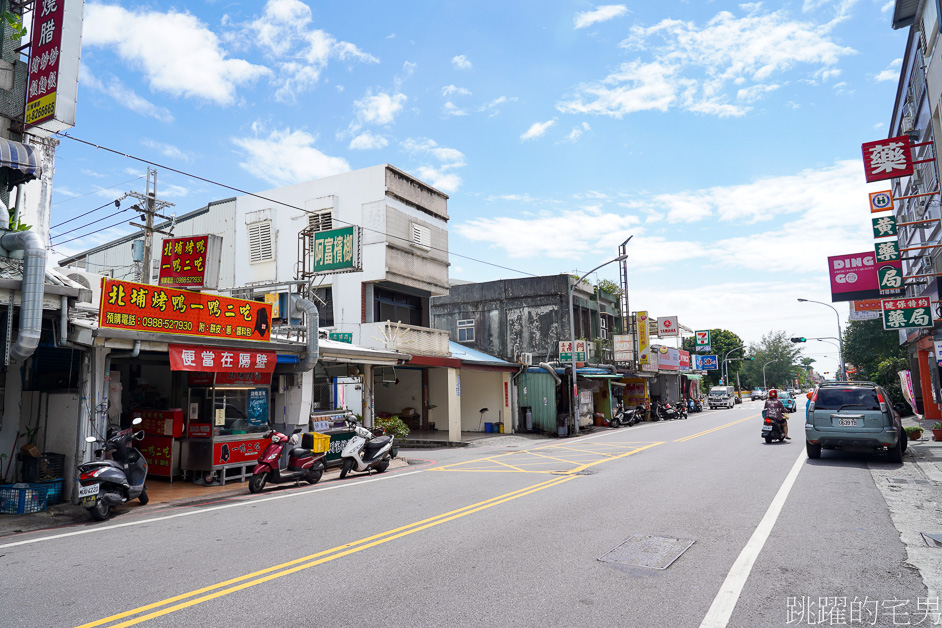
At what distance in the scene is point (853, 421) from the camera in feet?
43.7

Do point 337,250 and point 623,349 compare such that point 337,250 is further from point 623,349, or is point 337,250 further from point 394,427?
point 623,349

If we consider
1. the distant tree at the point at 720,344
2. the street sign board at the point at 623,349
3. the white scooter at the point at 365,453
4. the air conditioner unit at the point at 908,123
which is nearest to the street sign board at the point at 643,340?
the street sign board at the point at 623,349

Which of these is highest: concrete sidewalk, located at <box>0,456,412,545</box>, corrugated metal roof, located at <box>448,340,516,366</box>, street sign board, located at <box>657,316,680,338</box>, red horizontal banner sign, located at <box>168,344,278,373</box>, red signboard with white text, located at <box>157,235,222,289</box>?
street sign board, located at <box>657,316,680,338</box>

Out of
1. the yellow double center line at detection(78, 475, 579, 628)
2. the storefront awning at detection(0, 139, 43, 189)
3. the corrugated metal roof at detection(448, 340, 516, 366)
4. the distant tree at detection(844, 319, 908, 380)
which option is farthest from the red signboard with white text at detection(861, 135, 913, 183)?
the storefront awning at detection(0, 139, 43, 189)

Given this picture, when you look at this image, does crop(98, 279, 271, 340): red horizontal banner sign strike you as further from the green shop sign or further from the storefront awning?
the green shop sign

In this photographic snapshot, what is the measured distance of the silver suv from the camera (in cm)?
1312

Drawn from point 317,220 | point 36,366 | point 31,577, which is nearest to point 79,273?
point 36,366

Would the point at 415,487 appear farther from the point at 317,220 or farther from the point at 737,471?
the point at 317,220

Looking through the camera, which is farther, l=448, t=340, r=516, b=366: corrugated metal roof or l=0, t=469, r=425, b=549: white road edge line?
l=448, t=340, r=516, b=366: corrugated metal roof

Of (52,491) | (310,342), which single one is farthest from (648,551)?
(310,342)

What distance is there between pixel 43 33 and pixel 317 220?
1278 cm

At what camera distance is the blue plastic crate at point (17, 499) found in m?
9.42

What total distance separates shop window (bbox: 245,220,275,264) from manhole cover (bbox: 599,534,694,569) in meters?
22.6

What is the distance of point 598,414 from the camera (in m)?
32.4
